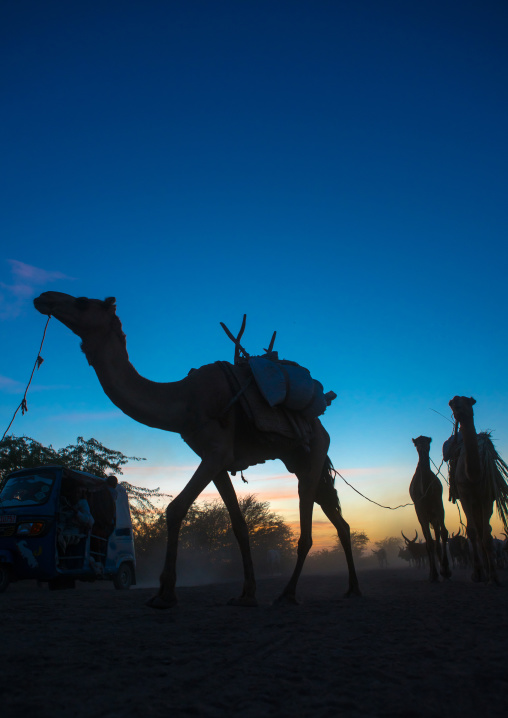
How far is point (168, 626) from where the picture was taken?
11.2 feet

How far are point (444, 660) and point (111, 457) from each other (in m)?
28.8

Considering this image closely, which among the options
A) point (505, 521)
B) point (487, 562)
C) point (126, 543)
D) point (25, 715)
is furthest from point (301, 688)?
point (126, 543)

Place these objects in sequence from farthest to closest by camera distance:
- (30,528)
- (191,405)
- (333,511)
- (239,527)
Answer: (30,528)
(333,511)
(239,527)
(191,405)

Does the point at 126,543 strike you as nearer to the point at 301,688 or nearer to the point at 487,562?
the point at 487,562

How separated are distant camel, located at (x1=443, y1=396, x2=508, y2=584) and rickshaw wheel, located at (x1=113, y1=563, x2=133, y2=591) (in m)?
8.12

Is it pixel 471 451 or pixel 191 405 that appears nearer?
pixel 191 405

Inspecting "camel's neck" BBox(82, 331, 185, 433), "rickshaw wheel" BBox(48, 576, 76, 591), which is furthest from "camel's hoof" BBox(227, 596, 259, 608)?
"rickshaw wheel" BBox(48, 576, 76, 591)

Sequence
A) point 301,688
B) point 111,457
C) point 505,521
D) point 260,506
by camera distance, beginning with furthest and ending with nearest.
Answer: point 260,506 < point 111,457 < point 505,521 < point 301,688

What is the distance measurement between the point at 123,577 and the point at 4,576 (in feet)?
13.4

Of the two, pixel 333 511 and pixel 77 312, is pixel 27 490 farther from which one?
pixel 333 511

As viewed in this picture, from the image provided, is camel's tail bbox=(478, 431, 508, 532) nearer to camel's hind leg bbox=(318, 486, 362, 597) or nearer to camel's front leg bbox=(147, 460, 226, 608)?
camel's hind leg bbox=(318, 486, 362, 597)

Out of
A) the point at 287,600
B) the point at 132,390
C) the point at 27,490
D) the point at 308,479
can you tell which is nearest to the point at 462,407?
the point at 308,479

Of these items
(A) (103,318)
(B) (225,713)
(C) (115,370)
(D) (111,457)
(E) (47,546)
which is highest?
(D) (111,457)

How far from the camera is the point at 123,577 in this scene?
1235cm
